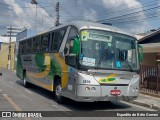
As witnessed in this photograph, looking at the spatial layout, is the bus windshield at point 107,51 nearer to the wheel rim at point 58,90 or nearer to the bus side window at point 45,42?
the wheel rim at point 58,90

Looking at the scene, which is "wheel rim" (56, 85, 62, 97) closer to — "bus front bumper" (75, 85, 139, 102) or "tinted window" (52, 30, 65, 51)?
"tinted window" (52, 30, 65, 51)

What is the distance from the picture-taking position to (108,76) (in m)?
11.0

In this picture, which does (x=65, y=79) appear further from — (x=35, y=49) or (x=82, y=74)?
(x=35, y=49)

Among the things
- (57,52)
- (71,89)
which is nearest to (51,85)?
(57,52)

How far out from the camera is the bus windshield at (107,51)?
35.7ft

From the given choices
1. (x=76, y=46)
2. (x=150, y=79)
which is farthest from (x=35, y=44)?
(x=76, y=46)

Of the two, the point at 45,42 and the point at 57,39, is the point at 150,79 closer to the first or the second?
→ the point at 45,42

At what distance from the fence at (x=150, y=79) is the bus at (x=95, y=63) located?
184 inches

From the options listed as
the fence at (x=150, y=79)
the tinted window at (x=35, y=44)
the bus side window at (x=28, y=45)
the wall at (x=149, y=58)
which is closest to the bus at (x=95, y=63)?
the tinted window at (x=35, y=44)

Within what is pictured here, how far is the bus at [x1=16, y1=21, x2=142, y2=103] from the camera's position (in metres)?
10.8

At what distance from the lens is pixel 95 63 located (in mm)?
10859

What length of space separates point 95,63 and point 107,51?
Answer: 68 cm

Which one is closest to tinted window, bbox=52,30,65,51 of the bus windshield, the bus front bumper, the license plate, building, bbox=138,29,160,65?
the bus windshield

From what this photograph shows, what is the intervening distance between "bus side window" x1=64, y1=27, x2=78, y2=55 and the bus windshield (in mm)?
501
